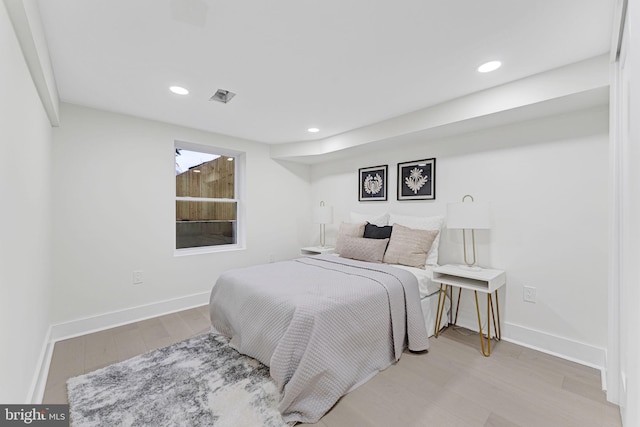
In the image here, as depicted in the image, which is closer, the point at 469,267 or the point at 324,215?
the point at 469,267

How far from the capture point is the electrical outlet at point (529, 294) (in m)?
2.45

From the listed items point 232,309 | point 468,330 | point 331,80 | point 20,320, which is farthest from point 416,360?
point 20,320

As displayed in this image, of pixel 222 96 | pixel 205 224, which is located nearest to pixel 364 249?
pixel 222 96

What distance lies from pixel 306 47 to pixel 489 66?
1332mm

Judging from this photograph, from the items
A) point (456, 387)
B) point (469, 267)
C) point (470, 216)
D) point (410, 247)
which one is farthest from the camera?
point (410, 247)

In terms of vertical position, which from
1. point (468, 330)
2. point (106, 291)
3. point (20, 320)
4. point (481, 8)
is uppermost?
point (481, 8)

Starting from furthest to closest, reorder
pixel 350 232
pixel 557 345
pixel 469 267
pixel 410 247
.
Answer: pixel 350 232 → pixel 410 247 → pixel 469 267 → pixel 557 345

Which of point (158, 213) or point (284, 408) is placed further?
point (158, 213)

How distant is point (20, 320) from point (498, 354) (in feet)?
10.6

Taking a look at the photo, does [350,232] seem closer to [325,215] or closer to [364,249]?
[364,249]

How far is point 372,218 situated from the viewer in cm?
355

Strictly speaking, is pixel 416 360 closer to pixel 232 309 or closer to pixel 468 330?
pixel 468 330

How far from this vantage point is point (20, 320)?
143 centimetres

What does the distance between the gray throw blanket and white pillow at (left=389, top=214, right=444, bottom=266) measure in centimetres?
57
